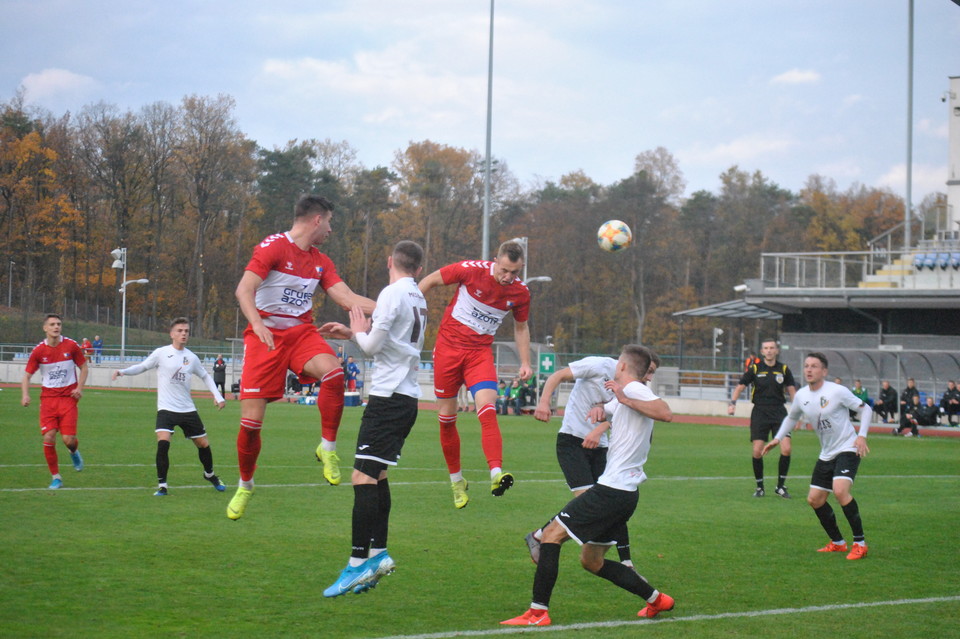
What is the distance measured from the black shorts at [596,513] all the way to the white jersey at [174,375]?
24.6 feet

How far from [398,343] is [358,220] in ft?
220

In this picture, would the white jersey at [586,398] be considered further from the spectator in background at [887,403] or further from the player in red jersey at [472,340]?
the spectator in background at [887,403]

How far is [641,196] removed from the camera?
2876 inches

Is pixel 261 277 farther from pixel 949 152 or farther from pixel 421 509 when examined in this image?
pixel 949 152

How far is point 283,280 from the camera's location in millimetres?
8312

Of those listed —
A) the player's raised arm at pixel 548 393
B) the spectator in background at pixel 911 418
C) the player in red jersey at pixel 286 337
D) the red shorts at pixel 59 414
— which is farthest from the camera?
the spectator in background at pixel 911 418

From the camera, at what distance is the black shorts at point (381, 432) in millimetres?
7195

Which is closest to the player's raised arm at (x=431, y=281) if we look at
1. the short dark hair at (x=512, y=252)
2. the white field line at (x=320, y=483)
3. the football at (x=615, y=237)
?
the short dark hair at (x=512, y=252)

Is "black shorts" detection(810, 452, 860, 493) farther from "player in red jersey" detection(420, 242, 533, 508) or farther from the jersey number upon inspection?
the jersey number

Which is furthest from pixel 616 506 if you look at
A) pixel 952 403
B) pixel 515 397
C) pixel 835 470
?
pixel 515 397

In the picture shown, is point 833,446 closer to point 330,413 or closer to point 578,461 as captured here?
point 578,461

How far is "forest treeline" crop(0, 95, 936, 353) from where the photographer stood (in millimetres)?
65000

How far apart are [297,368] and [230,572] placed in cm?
175

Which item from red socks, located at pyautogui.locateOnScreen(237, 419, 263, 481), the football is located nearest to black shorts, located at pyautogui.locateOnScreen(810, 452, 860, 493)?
red socks, located at pyautogui.locateOnScreen(237, 419, 263, 481)
